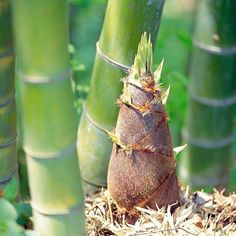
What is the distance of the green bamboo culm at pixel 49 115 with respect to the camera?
1010 mm

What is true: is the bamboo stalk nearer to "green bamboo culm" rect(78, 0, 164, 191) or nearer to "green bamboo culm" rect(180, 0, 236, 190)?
"green bamboo culm" rect(78, 0, 164, 191)

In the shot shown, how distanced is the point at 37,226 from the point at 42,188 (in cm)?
7

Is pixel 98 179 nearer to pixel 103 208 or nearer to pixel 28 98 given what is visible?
pixel 103 208

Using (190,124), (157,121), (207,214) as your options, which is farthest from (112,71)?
(190,124)

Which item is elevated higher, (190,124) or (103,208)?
(103,208)

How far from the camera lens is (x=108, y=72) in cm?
131

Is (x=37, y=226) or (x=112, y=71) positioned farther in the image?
(x=112, y=71)

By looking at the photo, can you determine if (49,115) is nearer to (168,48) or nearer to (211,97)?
(211,97)

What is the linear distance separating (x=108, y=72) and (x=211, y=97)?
0.56 metres

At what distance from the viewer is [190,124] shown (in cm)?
191

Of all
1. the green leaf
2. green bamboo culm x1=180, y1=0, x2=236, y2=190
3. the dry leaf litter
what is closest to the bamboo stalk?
the dry leaf litter

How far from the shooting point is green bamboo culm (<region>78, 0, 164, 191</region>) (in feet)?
4.08

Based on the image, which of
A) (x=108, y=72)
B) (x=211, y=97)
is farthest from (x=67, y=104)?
(x=211, y=97)

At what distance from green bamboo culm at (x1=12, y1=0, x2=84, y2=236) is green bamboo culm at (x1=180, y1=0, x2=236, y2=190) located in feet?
2.30
